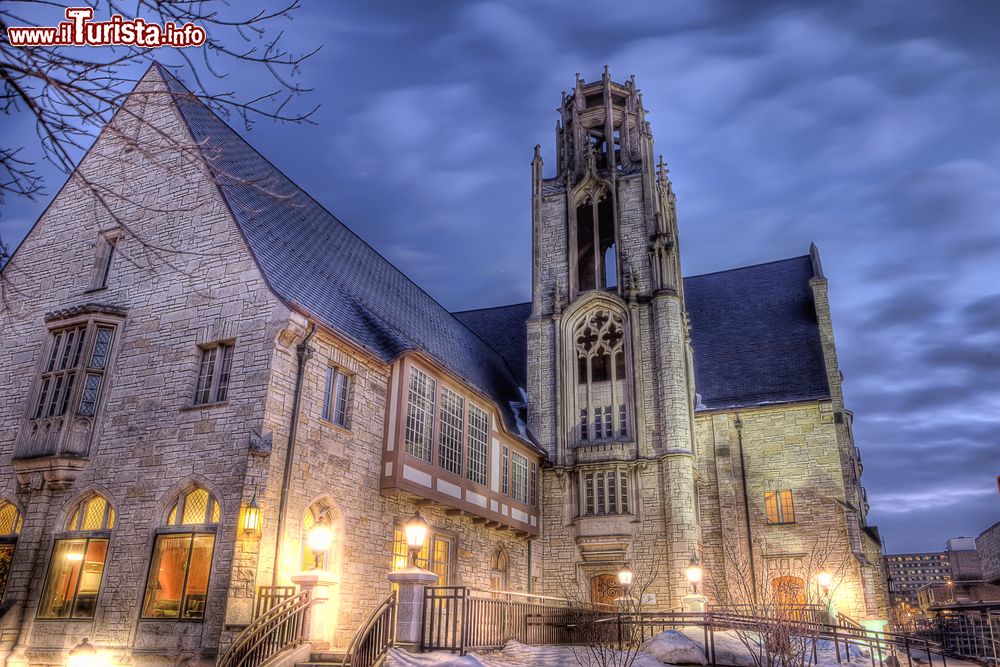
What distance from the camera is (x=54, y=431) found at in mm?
16547

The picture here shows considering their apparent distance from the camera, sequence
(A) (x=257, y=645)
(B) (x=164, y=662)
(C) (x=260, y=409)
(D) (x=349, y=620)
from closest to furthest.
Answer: (A) (x=257, y=645)
(B) (x=164, y=662)
(C) (x=260, y=409)
(D) (x=349, y=620)

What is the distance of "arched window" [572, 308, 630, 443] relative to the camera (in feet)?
89.1

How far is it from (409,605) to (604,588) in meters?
14.5

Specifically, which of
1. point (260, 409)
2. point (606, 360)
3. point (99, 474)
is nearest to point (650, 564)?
point (606, 360)

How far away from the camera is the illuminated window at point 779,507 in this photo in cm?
2712

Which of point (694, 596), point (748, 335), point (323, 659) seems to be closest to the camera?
point (323, 659)

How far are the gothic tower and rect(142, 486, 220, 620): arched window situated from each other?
14.1 meters

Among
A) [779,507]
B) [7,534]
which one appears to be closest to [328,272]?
[7,534]

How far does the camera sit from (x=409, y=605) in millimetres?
12648

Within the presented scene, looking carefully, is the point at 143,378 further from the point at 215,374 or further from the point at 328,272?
the point at 328,272

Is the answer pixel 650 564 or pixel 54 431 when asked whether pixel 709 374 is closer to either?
pixel 650 564

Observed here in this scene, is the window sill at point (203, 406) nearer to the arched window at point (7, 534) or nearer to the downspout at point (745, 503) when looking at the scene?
the arched window at point (7, 534)

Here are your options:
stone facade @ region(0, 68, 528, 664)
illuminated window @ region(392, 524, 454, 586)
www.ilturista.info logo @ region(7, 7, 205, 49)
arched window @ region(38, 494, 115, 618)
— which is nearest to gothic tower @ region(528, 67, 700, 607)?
illuminated window @ region(392, 524, 454, 586)

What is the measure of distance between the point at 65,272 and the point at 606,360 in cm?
1765
